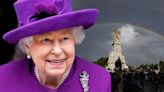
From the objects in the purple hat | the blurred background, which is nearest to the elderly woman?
the purple hat

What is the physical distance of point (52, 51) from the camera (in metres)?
1.64

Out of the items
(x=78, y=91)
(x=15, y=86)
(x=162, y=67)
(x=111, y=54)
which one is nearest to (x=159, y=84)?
(x=162, y=67)

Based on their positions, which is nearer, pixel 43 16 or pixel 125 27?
pixel 43 16

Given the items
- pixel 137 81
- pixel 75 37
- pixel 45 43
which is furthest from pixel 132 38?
pixel 45 43

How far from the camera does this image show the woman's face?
1.64 m

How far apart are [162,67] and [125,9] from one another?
0.39 metres

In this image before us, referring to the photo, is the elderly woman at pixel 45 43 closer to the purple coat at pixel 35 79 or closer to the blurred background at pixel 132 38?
the purple coat at pixel 35 79

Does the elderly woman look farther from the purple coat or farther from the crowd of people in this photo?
the crowd of people

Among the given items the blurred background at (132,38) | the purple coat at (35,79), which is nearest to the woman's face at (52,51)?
the purple coat at (35,79)

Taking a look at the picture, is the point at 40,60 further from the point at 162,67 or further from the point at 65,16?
the point at 162,67

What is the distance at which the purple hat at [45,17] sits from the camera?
63.0 inches

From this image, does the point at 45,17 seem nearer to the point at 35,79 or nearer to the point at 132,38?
the point at 35,79

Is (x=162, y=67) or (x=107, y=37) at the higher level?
(x=107, y=37)

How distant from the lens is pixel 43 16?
165 centimetres
